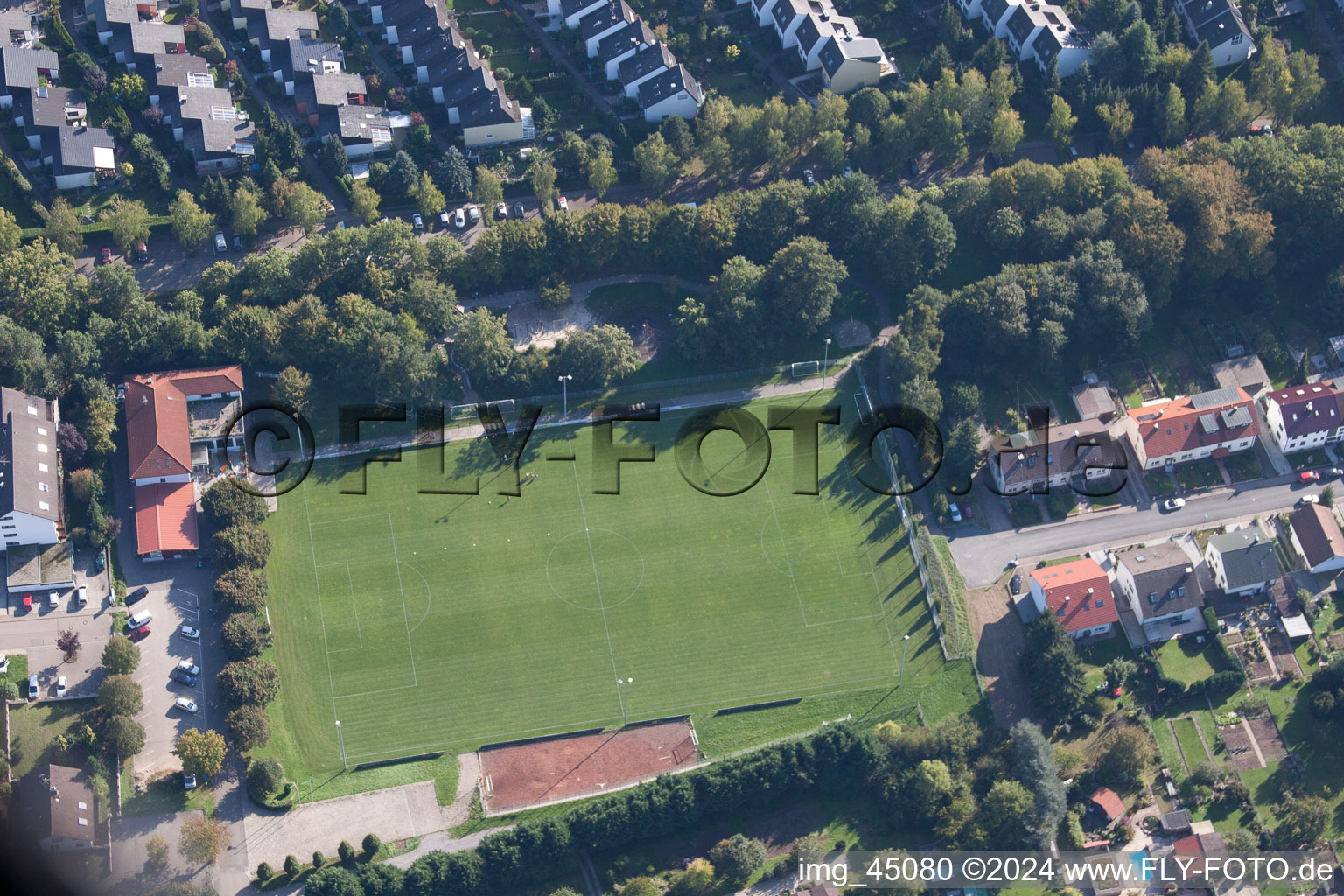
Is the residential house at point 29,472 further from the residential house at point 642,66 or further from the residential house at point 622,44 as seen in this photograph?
the residential house at point 622,44

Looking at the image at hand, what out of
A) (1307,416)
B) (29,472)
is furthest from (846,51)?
(29,472)

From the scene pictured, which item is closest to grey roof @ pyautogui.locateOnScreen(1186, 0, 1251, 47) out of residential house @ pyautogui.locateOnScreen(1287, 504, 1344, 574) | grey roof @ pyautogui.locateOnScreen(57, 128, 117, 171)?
residential house @ pyautogui.locateOnScreen(1287, 504, 1344, 574)

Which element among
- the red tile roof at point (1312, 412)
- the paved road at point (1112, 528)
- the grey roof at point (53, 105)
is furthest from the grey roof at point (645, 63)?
the red tile roof at point (1312, 412)

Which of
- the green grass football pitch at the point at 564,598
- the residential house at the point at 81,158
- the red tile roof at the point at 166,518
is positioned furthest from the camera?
the residential house at the point at 81,158

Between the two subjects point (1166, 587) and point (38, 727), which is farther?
point (1166, 587)

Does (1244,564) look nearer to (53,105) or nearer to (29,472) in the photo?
(29,472)

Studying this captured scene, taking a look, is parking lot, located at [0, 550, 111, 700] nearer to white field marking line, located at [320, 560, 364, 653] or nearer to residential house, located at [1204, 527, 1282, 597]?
white field marking line, located at [320, 560, 364, 653]

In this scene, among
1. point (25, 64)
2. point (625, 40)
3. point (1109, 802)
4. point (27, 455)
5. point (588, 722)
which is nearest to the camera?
point (1109, 802)
